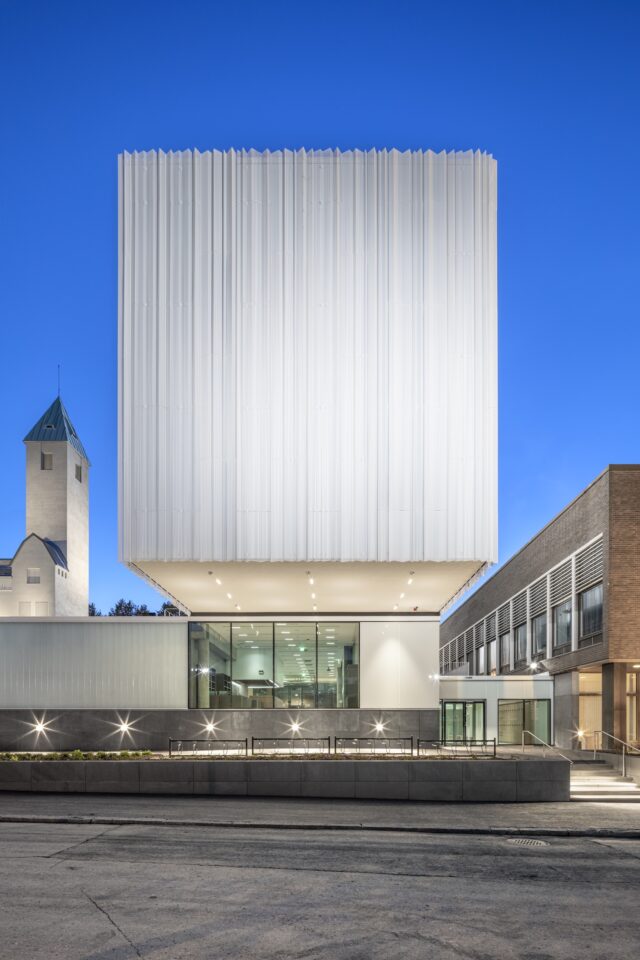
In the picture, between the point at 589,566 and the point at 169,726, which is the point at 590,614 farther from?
the point at 169,726

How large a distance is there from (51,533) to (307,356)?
83024mm

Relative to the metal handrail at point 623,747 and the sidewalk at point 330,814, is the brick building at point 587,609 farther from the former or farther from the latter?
the sidewalk at point 330,814

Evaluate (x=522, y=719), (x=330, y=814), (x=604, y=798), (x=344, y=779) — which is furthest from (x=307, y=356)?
(x=522, y=719)

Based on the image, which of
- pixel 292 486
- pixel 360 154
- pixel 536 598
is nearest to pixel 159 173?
pixel 360 154

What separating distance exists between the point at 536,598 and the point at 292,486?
2515 cm

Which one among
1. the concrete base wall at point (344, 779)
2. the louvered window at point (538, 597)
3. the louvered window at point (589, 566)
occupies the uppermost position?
the louvered window at point (589, 566)

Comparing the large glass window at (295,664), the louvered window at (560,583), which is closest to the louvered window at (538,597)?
the louvered window at (560,583)

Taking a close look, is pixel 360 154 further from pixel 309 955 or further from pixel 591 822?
pixel 309 955

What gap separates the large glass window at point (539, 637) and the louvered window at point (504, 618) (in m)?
7.20

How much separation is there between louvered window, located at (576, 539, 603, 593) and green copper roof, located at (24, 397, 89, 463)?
81.2 meters

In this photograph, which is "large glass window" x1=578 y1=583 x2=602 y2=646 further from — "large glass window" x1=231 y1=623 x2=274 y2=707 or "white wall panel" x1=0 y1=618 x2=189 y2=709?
"white wall panel" x1=0 y1=618 x2=189 y2=709

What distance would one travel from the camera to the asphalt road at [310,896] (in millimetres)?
9984

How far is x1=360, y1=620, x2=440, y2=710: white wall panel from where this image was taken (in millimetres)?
34562

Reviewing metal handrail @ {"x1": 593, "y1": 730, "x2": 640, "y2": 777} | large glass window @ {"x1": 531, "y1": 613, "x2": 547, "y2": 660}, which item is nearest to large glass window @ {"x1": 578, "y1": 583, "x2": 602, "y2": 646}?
metal handrail @ {"x1": 593, "y1": 730, "x2": 640, "y2": 777}
